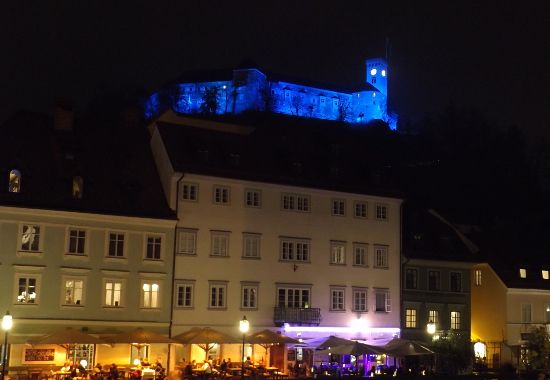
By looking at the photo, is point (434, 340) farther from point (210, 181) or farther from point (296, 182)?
point (210, 181)

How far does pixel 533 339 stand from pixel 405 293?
8.98 m

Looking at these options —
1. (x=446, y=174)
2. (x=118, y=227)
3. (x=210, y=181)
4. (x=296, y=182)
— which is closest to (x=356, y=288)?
(x=296, y=182)

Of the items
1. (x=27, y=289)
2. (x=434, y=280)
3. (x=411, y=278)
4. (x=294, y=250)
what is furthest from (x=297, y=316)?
(x=27, y=289)

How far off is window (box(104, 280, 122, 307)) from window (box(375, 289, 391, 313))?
58.5 feet

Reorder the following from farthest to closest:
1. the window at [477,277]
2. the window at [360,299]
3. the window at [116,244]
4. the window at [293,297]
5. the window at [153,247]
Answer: the window at [477,277] < the window at [360,299] < the window at [293,297] < the window at [153,247] < the window at [116,244]

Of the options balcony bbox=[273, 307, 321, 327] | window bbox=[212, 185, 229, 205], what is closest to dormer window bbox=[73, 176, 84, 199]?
window bbox=[212, 185, 229, 205]

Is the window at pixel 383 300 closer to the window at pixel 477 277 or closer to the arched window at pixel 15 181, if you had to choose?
the window at pixel 477 277

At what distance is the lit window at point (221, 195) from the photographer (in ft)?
181

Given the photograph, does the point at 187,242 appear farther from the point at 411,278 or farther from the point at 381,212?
the point at 411,278

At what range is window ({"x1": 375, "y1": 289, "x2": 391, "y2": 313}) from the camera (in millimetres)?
61094

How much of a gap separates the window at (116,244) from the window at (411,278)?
20879 millimetres

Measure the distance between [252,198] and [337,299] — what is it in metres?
8.59

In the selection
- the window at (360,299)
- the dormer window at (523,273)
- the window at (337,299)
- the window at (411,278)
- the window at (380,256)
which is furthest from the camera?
the dormer window at (523,273)

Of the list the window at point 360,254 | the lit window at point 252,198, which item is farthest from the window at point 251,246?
the window at point 360,254
